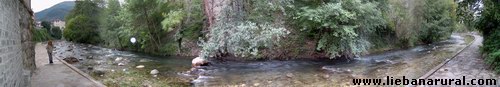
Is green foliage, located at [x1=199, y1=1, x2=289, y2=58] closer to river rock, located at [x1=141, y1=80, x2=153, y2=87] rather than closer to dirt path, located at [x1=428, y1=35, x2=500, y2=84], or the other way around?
river rock, located at [x1=141, y1=80, x2=153, y2=87]

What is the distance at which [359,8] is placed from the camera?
57.4ft

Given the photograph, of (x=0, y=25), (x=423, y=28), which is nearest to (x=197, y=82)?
(x=0, y=25)

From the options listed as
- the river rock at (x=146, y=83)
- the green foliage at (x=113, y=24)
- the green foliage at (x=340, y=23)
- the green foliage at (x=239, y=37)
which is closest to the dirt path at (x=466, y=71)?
the green foliage at (x=340, y=23)

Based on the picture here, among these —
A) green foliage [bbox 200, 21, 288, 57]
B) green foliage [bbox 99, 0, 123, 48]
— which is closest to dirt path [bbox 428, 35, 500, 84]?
green foliage [bbox 200, 21, 288, 57]

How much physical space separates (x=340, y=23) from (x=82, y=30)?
131 feet

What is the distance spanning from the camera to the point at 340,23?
59.2ft

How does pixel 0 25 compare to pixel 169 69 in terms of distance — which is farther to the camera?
pixel 169 69

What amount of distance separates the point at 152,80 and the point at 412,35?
2254 cm

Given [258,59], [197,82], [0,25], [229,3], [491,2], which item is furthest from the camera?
[258,59]

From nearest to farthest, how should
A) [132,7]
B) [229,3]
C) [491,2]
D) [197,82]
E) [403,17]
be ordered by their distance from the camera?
[197,82] → [491,2] → [229,3] → [132,7] → [403,17]

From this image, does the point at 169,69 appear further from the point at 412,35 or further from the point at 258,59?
the point at 412,35

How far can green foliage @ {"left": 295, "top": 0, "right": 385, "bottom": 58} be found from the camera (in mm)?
17219

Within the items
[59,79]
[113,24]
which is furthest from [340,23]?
[113,24]

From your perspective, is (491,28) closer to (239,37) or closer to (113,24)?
(239,37)
